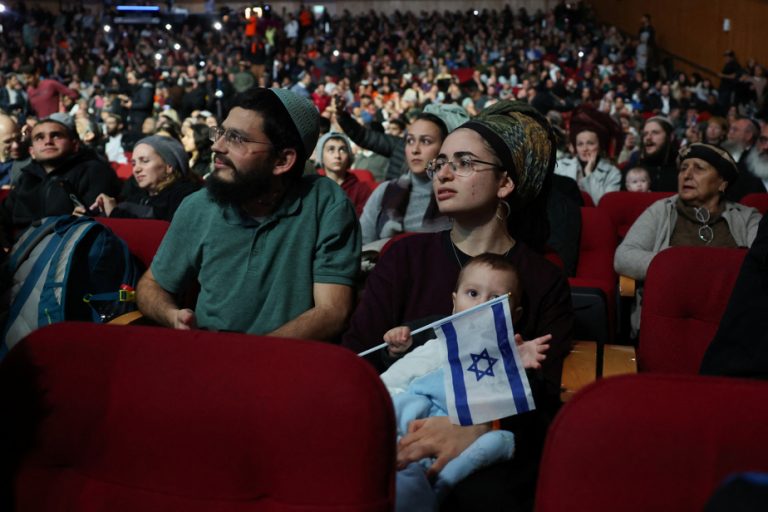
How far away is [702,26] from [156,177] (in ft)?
67.3

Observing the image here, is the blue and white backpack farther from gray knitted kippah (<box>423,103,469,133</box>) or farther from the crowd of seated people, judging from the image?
gray knitted kippah (<box>423,103,469,133</box>)

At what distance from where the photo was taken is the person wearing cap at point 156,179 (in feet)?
13.9

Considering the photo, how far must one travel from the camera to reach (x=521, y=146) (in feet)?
8.00

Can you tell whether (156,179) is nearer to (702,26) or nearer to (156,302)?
(156,302)

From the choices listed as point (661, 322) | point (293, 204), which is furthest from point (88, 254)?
point (661, 322)

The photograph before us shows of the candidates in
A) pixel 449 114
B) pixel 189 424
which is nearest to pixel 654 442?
pixel 189 424

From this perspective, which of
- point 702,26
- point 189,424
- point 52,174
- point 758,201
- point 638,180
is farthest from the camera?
point 702,26

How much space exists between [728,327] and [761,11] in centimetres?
1949

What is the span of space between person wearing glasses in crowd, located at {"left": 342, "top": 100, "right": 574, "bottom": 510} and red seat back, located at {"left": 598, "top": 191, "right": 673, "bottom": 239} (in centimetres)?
225

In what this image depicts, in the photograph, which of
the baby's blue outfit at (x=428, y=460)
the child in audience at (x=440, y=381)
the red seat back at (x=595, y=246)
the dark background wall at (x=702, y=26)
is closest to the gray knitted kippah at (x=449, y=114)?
the red seat back at (x=595, y=246)

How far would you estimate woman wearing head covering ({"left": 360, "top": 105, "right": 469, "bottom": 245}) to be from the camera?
4.07 metres

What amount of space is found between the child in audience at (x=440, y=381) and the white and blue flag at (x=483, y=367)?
11 centimetres

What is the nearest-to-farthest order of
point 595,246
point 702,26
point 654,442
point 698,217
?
point 654,442 < point 698,217 < point 595,246 < point 702,26

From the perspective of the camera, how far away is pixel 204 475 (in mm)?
1258
